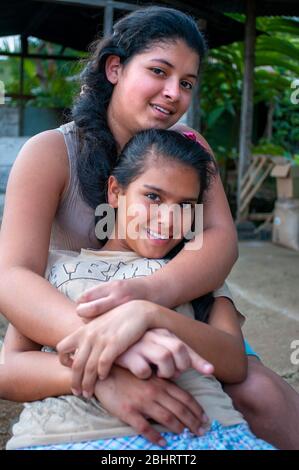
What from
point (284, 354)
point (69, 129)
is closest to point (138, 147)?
point (69, 129)

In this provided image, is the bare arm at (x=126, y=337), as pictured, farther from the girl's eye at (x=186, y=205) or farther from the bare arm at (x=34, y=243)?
the girl's eye at (x=186, y=205)

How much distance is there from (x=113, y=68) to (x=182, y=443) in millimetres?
1059

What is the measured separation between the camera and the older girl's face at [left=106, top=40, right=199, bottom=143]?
5.59 ft

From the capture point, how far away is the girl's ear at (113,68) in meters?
1.81

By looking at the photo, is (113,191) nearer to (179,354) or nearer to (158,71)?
(158,71)

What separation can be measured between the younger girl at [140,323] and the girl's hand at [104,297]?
0.02m

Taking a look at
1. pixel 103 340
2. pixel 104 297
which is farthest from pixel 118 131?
pixel 103 340

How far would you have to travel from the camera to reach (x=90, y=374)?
4.16ft

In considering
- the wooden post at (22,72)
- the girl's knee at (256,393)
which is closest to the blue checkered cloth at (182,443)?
the girl's knee at (256,393)

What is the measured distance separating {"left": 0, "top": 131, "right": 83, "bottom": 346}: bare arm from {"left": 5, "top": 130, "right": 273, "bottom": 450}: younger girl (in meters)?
0.07

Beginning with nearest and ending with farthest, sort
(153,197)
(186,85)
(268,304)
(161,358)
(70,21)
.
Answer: (161,358) < (153,197) < (186,85) < (268,304) < (70,21)

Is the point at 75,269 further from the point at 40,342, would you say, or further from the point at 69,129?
the point at 69,129

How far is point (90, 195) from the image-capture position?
68.4 inches

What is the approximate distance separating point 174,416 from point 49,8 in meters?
8.22
